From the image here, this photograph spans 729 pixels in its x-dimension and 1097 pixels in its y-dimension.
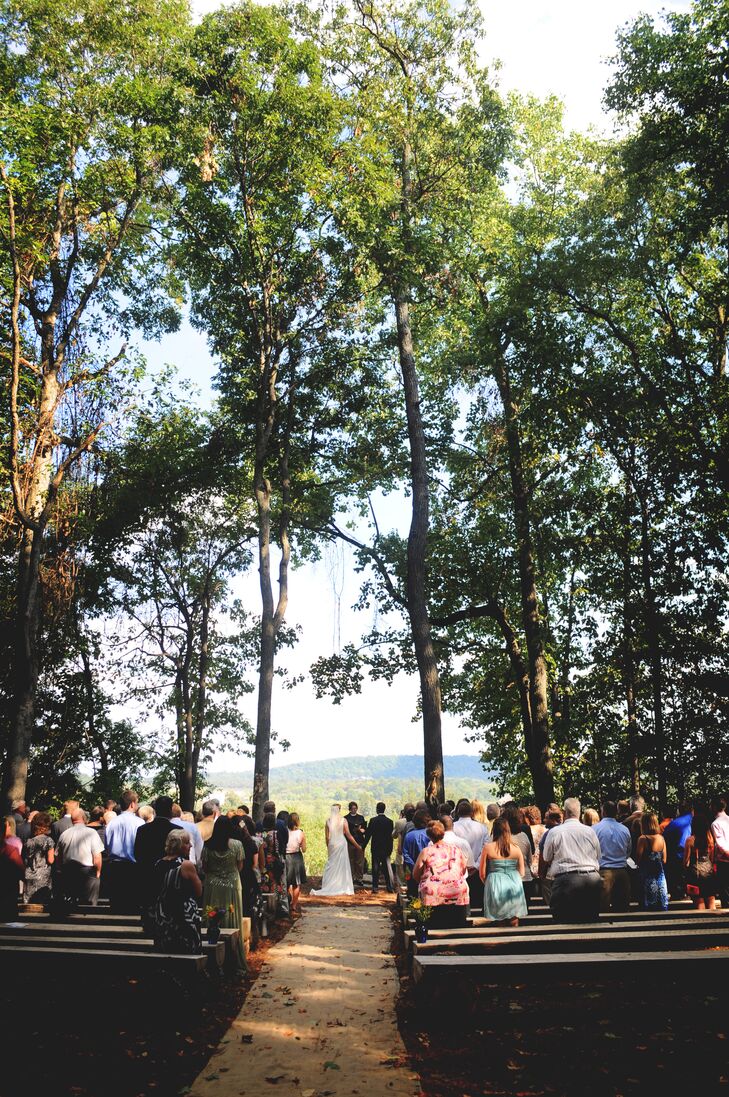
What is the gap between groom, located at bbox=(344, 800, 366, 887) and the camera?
1964 centimetres

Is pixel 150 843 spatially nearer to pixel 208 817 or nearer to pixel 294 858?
pixel 208 817

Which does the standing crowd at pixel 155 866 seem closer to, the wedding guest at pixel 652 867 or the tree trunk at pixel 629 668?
the wedding guest at pixel 652 867

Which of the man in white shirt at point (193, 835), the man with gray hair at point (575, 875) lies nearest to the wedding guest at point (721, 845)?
the man with gray hair at point (575, 875)

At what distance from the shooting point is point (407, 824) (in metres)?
15.1

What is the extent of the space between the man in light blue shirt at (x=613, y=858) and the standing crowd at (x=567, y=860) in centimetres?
1

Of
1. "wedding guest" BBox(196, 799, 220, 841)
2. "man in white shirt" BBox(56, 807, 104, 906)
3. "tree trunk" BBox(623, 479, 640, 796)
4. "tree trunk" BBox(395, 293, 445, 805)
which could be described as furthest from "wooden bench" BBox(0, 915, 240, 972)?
"tree trunk" BBox(623, 479, 640, 796)

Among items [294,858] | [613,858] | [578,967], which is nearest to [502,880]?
[613,858]

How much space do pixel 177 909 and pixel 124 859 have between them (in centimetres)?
410

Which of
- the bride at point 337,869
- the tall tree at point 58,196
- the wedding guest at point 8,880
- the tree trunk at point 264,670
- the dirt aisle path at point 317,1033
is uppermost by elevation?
the tall tree at point 58,196

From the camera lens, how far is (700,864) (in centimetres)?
1125

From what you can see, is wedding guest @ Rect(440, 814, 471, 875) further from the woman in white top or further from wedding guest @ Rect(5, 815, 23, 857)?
wedding guest @ Rect(5, 815, 23, 857)

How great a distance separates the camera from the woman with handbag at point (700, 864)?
11000mm

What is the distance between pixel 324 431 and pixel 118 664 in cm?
1233

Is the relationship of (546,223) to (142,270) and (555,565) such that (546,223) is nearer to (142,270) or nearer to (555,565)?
(555,565)
